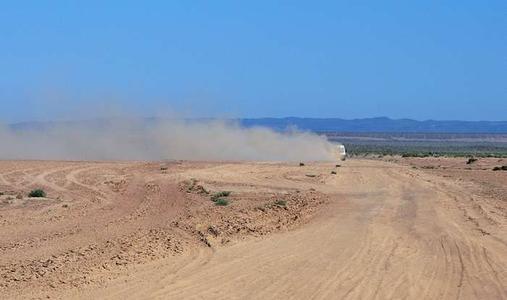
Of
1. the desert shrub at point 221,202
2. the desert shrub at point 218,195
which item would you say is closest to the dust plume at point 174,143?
the desert shrub at point 218,195

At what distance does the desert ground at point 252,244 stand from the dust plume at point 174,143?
167ft

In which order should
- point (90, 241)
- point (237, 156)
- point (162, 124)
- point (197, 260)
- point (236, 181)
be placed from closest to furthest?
point (197, 260) → point (90, 241) → point (236, 181) → point (237, 156) → point (162, 124)

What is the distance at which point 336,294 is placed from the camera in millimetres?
13180

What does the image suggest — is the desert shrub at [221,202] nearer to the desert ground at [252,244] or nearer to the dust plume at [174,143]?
the desert ground at [252,244]

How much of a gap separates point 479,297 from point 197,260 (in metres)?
5.92

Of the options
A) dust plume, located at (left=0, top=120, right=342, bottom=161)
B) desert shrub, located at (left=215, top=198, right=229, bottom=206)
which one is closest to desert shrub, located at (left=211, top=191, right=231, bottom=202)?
desert shrub, located at (left=215, top=198, right=229, bottom=206)

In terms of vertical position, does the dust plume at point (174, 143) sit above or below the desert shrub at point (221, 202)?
below

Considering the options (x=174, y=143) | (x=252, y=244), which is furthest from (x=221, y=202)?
(x=174, y=143)

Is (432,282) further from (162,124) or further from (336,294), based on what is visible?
(162,124)

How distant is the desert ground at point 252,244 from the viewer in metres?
13.6

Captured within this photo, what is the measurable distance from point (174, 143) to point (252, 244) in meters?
76.5

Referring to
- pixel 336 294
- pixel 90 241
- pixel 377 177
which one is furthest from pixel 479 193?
pixel 336 294

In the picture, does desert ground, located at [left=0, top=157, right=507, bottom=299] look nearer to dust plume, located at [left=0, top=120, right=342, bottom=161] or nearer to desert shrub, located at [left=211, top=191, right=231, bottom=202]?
desert shrub, located at [left=211, top=191, right=231, bottom=202]

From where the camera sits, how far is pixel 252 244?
18.7 m
